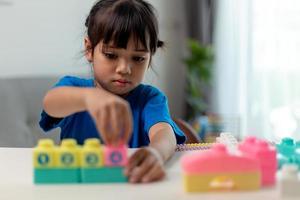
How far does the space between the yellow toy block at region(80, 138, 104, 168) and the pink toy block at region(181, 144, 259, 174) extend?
0.11 metres

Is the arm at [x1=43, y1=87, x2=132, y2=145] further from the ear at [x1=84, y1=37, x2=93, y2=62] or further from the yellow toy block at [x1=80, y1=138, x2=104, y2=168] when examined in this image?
the ear at [x1=84, y1=37, x2=93, y2=62]

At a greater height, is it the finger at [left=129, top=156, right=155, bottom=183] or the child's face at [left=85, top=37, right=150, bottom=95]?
the child's face at [left=85, top=37, right=150, bottom=95]

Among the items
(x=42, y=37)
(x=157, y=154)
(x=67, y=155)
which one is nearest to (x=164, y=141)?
(x=157, y=154)

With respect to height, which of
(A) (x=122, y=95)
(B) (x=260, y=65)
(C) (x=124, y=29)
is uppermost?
(C) (x=124, y=29)

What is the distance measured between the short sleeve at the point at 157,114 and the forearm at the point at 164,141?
4 cm

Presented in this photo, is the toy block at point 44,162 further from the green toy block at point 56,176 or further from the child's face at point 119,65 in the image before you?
the child's face at point 119,65

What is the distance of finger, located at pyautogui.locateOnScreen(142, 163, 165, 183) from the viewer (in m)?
0.70

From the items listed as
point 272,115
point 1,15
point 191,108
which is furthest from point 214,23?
point 1,15

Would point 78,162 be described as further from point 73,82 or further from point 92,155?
point 73,82

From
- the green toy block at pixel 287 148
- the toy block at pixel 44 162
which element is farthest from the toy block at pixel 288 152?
the toy block at pixel 44 162

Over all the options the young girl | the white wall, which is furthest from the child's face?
the white wall

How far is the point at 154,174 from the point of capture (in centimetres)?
70

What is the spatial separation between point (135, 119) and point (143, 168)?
1.17 feet

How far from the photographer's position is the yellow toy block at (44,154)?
0.68 meters
